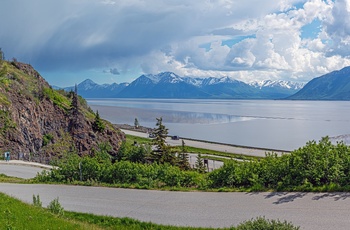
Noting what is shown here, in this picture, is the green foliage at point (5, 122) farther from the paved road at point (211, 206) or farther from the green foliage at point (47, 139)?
the paved road at point (211, 206)

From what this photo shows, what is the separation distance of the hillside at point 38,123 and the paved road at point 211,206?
102 feet

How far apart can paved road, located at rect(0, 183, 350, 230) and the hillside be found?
102ft

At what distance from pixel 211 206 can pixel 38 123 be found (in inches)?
1807

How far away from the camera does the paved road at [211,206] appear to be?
961 cm

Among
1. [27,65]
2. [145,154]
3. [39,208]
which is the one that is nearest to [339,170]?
[39,208]

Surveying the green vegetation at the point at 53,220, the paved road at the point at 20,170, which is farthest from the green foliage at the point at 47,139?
the green vegetation at the point at 53,220

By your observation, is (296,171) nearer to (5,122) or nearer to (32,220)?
(32,220)

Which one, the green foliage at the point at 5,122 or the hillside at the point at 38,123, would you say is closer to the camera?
the green foliage at the point at 5,122

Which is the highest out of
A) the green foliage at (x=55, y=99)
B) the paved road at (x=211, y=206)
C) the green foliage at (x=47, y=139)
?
the green foliage at (x=55, y=99)

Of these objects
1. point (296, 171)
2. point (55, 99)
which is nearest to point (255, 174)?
point (296, 171)

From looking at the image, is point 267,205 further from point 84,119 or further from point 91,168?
point 84,119

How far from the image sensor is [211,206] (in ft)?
36.4

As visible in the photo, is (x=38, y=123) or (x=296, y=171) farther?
(x=38, y=123)

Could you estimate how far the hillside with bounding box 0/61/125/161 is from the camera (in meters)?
44.3
